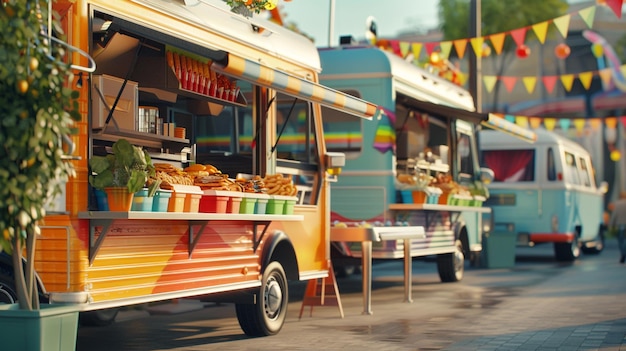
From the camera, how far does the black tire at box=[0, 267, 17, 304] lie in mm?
7320

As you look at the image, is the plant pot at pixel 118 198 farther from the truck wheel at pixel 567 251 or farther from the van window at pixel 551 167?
the truck wheel at pixel 567 251

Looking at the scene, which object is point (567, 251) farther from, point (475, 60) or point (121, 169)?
point (121, 169)

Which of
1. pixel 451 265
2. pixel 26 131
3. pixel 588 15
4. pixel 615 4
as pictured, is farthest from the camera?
pixel 588 15

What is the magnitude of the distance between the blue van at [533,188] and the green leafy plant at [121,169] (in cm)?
1479

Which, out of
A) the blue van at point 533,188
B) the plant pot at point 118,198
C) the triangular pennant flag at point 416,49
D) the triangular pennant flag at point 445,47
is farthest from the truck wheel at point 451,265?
the plant pot at point 118,198

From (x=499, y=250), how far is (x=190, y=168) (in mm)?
12388

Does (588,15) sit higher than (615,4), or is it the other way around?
(588,15)

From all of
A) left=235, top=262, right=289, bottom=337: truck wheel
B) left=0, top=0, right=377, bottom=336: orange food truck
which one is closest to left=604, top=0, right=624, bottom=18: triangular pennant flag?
left=0, top=0, right=377, bottom=336: orange food truck

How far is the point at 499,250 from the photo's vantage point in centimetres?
2081

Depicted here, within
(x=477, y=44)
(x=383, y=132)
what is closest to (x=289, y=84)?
(x=383, y=132)

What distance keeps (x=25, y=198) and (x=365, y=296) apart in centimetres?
659

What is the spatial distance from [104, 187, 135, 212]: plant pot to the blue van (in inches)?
589

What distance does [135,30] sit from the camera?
7875 mm

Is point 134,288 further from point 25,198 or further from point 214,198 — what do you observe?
point 25,198
